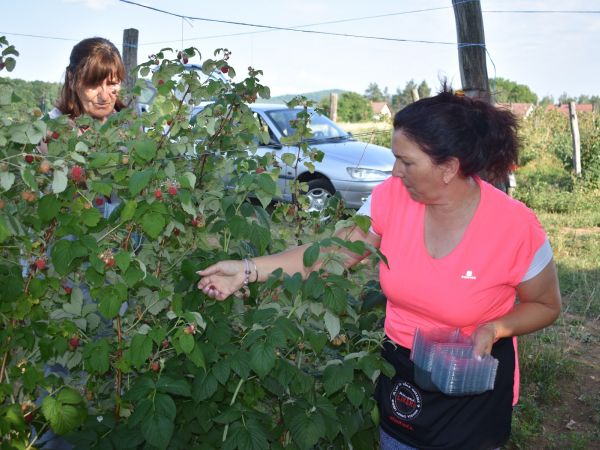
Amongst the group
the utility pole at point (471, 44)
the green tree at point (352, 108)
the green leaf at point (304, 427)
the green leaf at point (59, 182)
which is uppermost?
the green tree at point (352, 108)

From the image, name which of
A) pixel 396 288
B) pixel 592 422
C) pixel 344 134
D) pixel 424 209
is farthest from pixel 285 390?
pixel 344 134

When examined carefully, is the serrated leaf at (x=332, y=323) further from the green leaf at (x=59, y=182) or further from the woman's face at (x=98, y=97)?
the woman's face at (x=98, y=97)

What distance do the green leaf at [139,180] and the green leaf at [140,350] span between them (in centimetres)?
38

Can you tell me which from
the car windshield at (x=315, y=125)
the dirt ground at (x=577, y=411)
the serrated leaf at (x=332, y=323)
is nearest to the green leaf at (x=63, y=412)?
the serrated leaf at (x=332, y=323)

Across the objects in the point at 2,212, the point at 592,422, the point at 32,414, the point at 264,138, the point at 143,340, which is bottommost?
the point at 592,422

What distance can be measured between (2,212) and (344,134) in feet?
27.8

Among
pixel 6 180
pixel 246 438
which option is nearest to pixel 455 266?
pixel 246 438

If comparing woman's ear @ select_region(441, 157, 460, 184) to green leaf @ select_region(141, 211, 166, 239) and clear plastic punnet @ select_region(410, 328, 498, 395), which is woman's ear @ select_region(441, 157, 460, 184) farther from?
green leaf @ select_region(141, 211, 166, 239)

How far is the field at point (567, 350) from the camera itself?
151 inches

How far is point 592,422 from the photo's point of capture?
13.0 ft

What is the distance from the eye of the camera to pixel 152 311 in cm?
208

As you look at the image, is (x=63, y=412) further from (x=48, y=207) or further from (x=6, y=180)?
(x=6, y=180)

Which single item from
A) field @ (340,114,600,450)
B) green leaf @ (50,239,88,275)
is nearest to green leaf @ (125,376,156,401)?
green leaf @ (50,239,88,275)

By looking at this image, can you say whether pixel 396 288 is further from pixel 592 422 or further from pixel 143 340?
pixel 592 422
